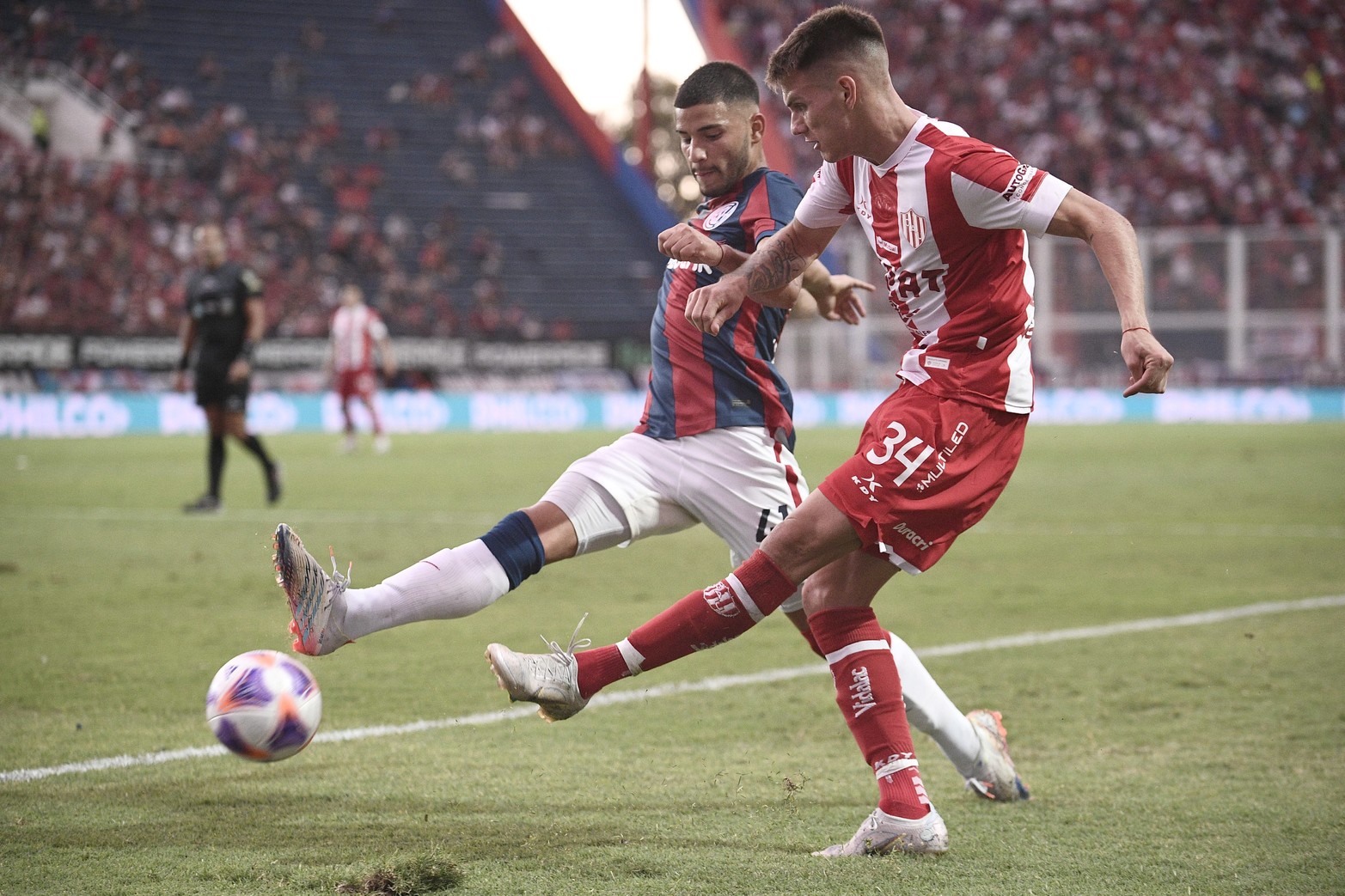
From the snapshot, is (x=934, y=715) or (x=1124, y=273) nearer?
(x=1124, y=273)

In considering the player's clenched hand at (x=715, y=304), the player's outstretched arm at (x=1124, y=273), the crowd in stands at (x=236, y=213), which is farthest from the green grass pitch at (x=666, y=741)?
the crowd in stands at (x=236, y=213)

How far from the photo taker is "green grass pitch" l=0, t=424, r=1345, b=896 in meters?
3.33

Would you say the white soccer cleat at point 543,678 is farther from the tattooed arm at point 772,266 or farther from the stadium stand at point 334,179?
the stadium stand at point 334,179

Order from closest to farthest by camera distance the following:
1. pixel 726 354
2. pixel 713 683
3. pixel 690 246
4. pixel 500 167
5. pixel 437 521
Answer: pixel 690 246 < pixel 726 354 < pixel 713 683 < pixel 437 521 < pixel 500 167

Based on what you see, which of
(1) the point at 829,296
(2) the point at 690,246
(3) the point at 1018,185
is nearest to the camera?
(3) the point at 1018,185

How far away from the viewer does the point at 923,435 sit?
3.40 metres

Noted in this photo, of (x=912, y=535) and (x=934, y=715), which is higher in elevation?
(x=912, y=535)

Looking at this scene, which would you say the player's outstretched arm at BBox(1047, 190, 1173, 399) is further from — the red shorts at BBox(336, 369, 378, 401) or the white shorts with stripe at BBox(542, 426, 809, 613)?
the red shorts at BBox(336, 369, 378, 401)

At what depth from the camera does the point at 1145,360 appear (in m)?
3.08

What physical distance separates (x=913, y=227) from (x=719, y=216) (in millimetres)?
825

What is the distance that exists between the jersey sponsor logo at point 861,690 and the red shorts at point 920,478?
0.32m

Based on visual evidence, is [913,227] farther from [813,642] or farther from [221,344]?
[221,344]

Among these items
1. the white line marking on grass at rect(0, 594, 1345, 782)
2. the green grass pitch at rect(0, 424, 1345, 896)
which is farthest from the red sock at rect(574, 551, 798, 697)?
the white line marking on grass at rect(0, 594, 1345, 782)

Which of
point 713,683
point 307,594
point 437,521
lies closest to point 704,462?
point 307,594
